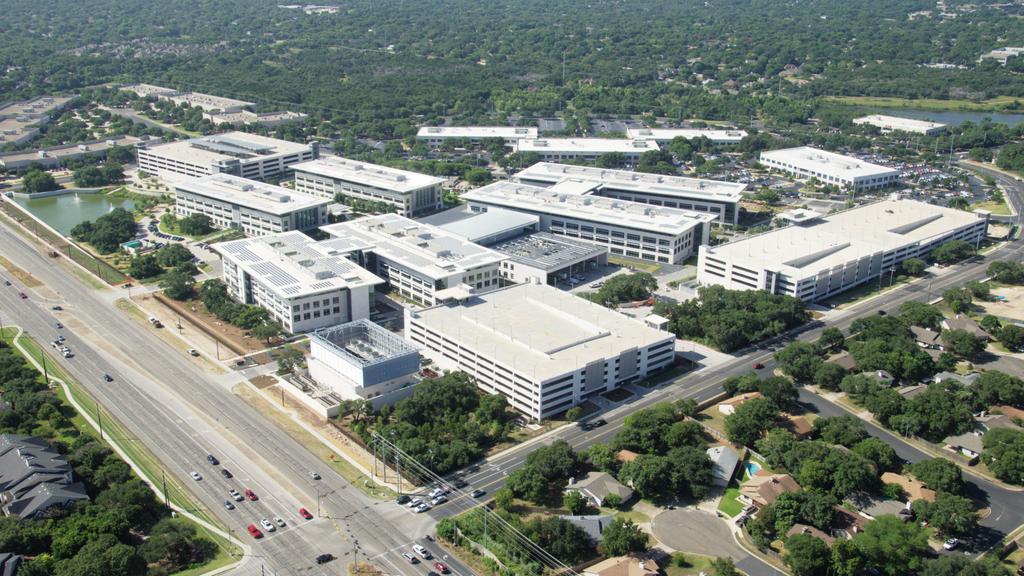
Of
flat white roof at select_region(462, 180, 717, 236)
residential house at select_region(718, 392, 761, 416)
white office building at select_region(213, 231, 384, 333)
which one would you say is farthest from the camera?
flat white roof at select_region(462, 180, 717, 236)

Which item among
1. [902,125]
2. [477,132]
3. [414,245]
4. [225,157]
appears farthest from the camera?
[902,125]

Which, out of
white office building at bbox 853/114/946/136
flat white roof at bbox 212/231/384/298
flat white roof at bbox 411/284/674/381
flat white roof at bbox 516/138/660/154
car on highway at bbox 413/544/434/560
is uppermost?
white office building at bbox 853/114/946/136

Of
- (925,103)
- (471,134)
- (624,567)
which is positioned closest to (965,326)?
(624,567)

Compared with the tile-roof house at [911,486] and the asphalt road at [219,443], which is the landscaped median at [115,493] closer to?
the asphalt road at [219,443]

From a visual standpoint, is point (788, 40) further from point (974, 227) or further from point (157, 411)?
point (157, 411)

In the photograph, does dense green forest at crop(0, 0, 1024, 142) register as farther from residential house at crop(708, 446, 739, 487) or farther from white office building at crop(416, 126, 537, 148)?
residential house at crop(708, 446, 739, 487)

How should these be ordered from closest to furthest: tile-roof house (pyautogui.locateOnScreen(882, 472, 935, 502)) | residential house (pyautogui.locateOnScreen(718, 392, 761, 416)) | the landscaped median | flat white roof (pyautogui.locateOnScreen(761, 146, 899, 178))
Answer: the landscaped median, tile-roof house (pyautogui.locateOnScreen(882, 472, 935, 502)), residential house (pyautogui.locateOnScreen(718, 392, 761, 416)), flat white roof (pyautogui.locateOnScreen(761, 146, 899, 178))

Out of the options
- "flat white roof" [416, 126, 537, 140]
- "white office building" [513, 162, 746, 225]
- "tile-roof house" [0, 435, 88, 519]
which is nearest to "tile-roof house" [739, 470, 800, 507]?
"tile-roof house" [0, 435, 88, 519]

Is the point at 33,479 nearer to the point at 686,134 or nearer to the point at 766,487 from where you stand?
the point at 766,487
